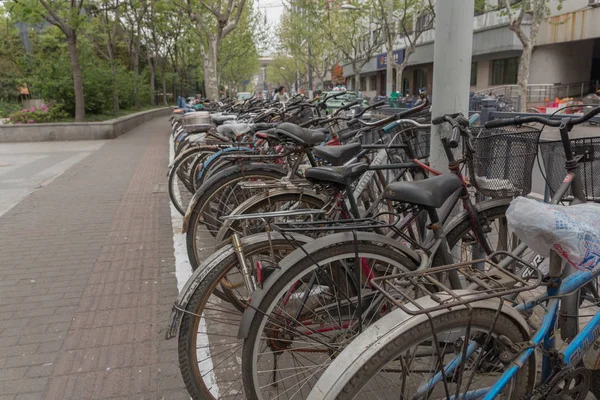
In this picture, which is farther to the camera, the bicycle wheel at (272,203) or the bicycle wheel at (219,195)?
the bicycle wheel at (219,195)

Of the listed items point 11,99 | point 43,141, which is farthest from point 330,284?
point 11,99

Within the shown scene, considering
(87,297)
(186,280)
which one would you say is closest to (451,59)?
(186,280)

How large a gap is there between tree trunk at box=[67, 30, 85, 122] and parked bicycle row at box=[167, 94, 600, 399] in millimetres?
13410

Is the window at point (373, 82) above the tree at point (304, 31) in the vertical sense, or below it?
below

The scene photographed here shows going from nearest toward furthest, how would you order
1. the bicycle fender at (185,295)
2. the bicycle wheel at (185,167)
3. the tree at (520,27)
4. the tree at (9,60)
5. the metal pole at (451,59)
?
the bicycle fender at (185,295) < the metal pole at (451,59) < the bicycle wheel at (185,167) < the tree at (520,27) < the tree at (9,60)

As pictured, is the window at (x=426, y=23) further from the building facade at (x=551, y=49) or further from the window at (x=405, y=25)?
the building facade at (x=551, y=49)

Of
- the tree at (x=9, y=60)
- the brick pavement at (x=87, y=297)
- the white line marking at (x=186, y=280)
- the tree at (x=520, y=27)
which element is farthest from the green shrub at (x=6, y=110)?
the tree at (x=520, y=27)

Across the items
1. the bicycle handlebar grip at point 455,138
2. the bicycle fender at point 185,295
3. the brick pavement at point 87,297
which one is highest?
the bicycle handlebar grip at point 455,138

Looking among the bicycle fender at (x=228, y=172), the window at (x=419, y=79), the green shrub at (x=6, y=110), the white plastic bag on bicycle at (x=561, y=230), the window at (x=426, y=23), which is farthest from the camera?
the window at (x=419, y=79)

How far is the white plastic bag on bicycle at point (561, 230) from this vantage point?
5.94ft

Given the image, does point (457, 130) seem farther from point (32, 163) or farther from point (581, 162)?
point (32, 163)

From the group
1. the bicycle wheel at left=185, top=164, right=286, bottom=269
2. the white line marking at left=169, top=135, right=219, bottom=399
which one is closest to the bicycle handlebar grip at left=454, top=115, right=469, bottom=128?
the bicycle wheel at left=185, top=164, right=286, bottom=269

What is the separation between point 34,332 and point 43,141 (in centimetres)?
1365

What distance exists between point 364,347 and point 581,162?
78.5 inches
